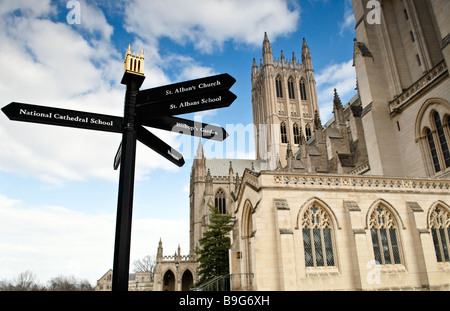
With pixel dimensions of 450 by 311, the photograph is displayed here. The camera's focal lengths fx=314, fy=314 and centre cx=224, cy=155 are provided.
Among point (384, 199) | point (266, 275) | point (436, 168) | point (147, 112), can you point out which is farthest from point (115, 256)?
point (436, 168)

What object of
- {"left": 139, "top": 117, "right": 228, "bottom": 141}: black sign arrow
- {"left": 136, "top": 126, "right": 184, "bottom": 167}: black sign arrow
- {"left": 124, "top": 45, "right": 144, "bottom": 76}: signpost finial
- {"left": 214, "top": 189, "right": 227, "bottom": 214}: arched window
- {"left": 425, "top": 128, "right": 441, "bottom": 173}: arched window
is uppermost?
{"left": 214, "top": 189, "right": 227, "bottom": 214}: arched window

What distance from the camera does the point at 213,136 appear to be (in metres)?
4.11

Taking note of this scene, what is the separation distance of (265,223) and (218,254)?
15034mm

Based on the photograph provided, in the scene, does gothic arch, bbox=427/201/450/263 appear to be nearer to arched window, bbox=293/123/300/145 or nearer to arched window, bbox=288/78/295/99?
arched window, bbox=293/123/300/145

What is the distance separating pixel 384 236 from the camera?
11508mm

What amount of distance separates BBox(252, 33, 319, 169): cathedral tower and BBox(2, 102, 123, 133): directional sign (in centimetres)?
5595

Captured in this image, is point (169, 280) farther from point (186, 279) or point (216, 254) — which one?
point (216, 254)

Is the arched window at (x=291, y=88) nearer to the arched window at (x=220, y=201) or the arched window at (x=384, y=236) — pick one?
the arched window at (x=220, y=201)

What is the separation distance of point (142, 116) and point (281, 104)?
Answer: 2479 inches

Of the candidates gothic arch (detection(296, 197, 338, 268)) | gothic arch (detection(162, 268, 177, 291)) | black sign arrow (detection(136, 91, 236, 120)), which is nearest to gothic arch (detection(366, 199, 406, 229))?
gothic arch (detection(296, 197, 338, 268))

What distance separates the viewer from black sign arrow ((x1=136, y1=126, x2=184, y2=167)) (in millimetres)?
3846
